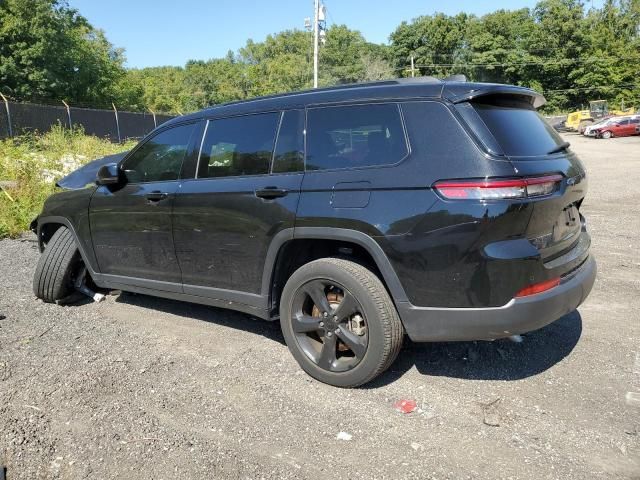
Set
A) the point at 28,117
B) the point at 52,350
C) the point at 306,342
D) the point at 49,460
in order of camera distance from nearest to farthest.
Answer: the point at 49,460 < the point at 306,342 < the point at 52,350 < the point at 28,117

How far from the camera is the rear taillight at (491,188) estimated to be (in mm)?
2684

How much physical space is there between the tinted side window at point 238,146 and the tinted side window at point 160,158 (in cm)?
25

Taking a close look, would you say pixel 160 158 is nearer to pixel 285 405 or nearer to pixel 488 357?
pixel 285 405

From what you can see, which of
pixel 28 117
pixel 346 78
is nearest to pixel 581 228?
pixel 28 117

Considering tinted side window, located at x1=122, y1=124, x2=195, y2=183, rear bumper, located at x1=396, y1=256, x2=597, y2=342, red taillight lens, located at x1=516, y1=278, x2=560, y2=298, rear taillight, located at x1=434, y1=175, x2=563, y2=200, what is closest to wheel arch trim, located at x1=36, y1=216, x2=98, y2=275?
tinted side window, located at x1=122, y1=124, x2=195, y2=183

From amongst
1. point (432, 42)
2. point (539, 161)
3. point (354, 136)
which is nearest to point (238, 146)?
point (354, 136)

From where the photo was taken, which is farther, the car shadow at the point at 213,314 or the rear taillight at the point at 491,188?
the car shadow at the point at 213,314

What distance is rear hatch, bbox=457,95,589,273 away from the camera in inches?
110

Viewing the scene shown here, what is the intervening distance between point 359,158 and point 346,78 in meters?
91.3

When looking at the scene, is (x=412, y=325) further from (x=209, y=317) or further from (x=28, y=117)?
(x=28, y=117)

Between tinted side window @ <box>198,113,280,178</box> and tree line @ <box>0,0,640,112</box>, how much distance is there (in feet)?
134

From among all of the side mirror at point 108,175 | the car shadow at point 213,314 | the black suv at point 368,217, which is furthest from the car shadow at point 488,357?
the side mirror at point 108,175

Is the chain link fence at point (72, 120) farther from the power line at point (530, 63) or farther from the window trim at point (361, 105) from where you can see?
the power line at point (530, 63)

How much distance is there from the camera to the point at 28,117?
65.5 ft
